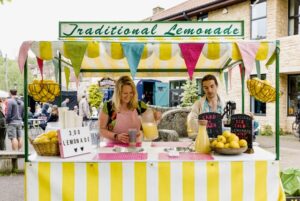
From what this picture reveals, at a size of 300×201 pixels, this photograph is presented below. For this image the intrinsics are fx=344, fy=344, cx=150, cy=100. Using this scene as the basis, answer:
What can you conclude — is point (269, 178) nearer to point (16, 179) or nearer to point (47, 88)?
point (47, 88)

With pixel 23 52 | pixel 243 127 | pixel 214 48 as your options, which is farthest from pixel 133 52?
pixel 243 127

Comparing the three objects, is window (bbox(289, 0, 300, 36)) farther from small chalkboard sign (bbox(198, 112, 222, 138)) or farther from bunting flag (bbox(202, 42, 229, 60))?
bunting flag (bbox(202, 42, 229, 60))

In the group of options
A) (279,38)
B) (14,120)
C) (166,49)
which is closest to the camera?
(166,49)

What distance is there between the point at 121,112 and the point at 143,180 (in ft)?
3.78

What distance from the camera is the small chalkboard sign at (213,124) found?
344cm

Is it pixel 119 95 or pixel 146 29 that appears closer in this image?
pixel 146 29

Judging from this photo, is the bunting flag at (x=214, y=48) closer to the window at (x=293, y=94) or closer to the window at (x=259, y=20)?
the window at (x=293, y=94)

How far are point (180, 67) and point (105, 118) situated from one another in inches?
68.9

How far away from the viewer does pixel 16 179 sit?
6668mm

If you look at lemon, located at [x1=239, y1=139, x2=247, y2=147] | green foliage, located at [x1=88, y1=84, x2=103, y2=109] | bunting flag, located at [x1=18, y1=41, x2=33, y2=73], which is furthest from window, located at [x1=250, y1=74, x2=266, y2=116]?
bunting flag, located at [x1=18, y1=41, x2=33, y2=73]

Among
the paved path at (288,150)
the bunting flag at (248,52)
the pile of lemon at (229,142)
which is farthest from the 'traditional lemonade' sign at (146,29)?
the paved path at (288,150)

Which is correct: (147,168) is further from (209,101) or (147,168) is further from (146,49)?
(209,101)

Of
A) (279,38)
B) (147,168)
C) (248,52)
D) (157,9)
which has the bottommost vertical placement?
(147,168)

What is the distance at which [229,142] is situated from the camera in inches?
122
